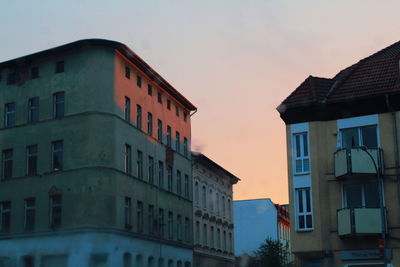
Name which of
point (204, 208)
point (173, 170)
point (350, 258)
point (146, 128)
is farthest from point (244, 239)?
point (350, 258)

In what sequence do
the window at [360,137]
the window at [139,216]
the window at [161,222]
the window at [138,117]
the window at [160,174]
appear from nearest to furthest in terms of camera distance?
the window at [360,137]
the window at [139,216]
the window at [138,117]
the window at [161,222]
the window at [160,174]

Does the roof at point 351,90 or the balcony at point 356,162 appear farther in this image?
the roof at point 351,90

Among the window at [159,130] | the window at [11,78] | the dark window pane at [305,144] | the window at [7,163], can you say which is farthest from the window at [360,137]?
the window at [11,78]

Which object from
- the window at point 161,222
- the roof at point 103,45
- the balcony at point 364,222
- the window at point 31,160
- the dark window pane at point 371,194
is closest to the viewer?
the balcony at point 364,222

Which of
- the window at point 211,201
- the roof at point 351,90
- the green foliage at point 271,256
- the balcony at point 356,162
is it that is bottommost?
the green foliage at point 271,256

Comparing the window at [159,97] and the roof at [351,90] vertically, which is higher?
the window at [159,97]

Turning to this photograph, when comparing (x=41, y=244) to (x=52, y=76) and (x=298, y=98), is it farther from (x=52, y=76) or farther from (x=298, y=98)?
(x=298, y=98)

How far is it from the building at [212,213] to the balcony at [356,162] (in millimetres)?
23906

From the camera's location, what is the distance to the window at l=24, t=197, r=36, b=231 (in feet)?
150

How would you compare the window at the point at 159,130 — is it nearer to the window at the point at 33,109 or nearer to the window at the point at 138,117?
the window at the point at 138,117

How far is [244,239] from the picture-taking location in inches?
3568

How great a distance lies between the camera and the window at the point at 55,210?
44469 millimetres

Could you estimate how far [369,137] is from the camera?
38250mm

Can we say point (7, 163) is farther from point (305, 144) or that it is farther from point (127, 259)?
point (305, 144)
